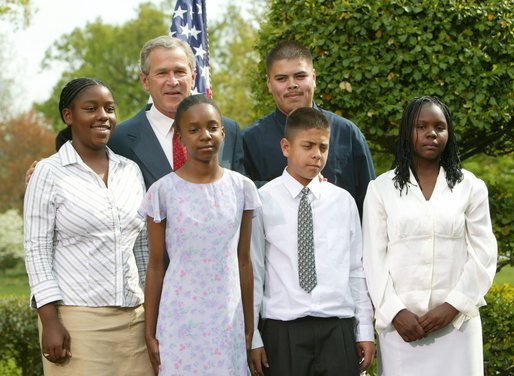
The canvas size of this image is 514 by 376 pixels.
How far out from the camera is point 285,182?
4441mm

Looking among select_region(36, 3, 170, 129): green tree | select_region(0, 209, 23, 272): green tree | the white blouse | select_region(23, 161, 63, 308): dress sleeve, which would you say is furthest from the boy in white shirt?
Answer: select_region(36, 3, 170, 129): green tree

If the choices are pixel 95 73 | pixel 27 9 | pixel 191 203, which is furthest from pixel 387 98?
pixel 95 73

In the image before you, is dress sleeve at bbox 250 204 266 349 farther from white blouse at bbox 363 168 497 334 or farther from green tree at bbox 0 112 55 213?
green tree at bbox 0 112 55 213

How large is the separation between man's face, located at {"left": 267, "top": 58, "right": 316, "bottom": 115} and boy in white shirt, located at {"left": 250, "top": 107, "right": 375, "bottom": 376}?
1.25ft

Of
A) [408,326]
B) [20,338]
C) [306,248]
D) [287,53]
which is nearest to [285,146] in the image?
[306,248]

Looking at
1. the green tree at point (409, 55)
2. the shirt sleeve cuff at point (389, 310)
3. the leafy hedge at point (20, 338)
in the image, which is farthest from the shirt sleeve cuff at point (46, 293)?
the leafy hedge at point (20, 338)

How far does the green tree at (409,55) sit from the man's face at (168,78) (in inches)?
82.1

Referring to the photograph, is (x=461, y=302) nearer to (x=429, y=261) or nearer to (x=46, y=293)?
(x=429, y=261)

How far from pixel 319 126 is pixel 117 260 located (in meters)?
1.27

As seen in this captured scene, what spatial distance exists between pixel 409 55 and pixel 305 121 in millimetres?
2447

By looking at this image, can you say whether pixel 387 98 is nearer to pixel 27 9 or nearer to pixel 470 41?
pixel 470 41

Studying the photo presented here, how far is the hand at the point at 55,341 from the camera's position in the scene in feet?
12.8

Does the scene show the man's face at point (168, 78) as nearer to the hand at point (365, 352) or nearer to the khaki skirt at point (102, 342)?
the khaki skirt at point (102, 342)

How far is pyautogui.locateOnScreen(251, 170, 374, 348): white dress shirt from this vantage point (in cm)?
422
